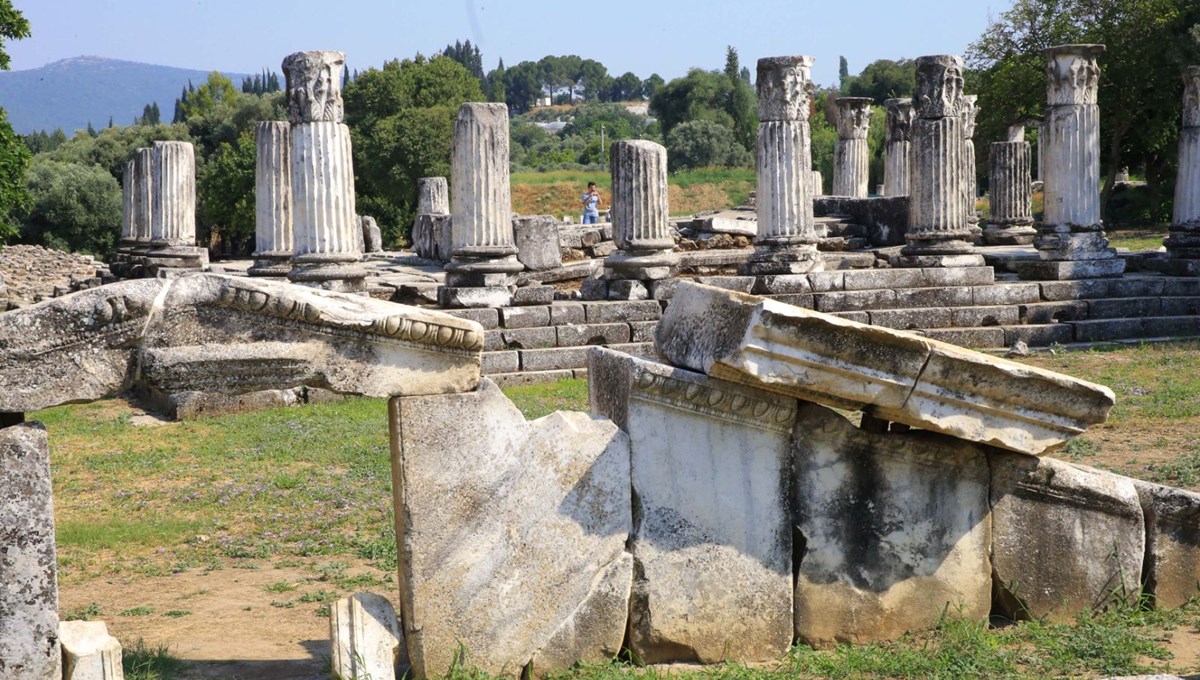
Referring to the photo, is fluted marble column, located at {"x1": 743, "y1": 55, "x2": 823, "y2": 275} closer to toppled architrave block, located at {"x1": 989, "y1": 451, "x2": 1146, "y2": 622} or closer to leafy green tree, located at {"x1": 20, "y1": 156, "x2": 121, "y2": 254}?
toppled architrave block, located at {"x1": 989, "y1": 451, "x2": 1146, "y2": 622}

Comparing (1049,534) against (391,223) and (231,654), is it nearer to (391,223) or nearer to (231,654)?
(231,654)

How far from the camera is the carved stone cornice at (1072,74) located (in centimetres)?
1783

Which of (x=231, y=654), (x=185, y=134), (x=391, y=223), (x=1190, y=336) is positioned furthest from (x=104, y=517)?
(x=185, y=134)

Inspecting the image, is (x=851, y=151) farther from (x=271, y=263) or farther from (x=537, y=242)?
(x=271, y=263)

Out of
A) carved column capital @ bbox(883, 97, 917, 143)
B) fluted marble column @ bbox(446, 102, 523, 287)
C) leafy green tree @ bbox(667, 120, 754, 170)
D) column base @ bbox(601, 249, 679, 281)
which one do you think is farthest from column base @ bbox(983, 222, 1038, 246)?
leafy green tree @ bbox(667, 120, 754, 170)

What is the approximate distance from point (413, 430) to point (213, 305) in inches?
32.3

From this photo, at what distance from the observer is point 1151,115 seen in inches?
1253

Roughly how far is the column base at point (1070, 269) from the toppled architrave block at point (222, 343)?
46.7ft

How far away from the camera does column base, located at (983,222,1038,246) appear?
2422 centimetres

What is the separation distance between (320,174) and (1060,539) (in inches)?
454

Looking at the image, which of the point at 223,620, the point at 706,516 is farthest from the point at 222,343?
the point at 223,620

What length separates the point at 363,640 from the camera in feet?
16.1

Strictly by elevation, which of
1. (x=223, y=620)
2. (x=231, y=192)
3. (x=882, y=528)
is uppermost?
(x=231, y=192)

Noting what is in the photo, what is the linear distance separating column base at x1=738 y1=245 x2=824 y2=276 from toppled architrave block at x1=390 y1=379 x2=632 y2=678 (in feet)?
39.9
